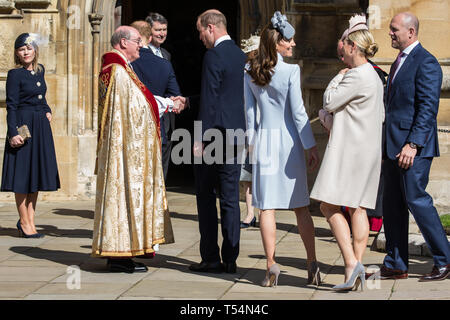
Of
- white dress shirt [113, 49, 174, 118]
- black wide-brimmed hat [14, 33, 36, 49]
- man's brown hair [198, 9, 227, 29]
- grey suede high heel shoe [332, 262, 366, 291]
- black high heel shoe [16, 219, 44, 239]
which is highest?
man's brown hair [198, 9, 227, 29]

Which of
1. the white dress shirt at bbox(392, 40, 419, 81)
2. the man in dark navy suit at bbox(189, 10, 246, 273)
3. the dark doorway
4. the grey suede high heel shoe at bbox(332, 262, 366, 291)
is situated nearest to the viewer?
the grey suede high heel shoe at bbox(332, 262, 366, 291)

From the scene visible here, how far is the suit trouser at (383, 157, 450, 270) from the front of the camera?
6914 millimetres

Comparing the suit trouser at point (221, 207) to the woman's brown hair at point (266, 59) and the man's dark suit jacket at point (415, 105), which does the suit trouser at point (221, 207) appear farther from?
the man's dark suit jacket at point (415, 105)

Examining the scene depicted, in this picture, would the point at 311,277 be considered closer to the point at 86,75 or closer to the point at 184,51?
the point at 86,75

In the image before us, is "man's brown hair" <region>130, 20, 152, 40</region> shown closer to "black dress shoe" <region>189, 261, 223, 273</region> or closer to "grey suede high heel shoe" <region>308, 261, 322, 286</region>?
"black dress shoe" <region>189, 261, 223, 273</region>

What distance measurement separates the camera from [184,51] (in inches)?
674

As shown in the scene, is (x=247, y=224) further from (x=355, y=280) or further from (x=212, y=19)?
(x=355, y=280)

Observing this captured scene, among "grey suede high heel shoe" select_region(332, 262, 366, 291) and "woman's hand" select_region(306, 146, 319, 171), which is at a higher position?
"woman's hand" select_region(306, 146, 319, 171)

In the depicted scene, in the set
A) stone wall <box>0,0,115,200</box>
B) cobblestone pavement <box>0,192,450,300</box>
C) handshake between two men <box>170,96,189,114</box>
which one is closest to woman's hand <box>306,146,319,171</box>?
cobblestone pavement <box>0,192,450,300</box>

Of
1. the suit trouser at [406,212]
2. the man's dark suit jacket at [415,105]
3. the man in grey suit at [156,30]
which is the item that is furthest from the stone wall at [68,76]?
the man's dark suit jacket at [415,105]

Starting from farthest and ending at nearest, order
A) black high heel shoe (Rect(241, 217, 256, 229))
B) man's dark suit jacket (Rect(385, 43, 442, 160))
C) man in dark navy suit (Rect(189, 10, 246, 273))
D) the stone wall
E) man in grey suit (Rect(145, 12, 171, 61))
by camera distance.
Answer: the stone wall
black high heel shoe (Rect(241, 217, 256, 229))
man in grey suit (Rect(145, 12, 171, 61))
man in dark navy suit (Rect(189, 10, 246, 273))
man's dark suit jacket (Rect(385, 43, 442, 160))

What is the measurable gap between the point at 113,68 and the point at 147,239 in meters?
1.20

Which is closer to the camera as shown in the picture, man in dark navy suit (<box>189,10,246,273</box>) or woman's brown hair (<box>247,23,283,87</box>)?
woman's brown hair (<box>247,23,283,87</box>)

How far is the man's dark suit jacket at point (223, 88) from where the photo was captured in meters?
7.08
